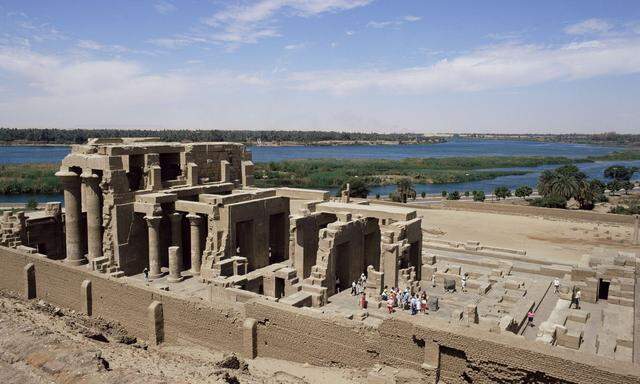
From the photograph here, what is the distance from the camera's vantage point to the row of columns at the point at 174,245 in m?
24.5

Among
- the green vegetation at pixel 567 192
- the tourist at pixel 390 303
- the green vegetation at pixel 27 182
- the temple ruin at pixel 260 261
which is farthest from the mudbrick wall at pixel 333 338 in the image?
the green vegetation at pixel 27 182

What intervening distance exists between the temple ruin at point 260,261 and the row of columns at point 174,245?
2.2 inches

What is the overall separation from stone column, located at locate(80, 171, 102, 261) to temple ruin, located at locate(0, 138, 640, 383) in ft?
0.23

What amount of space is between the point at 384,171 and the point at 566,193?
201 ft

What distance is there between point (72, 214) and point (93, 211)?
1.58 meters

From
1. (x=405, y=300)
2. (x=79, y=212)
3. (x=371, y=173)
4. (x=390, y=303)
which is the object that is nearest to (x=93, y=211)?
(x=79, y=212)

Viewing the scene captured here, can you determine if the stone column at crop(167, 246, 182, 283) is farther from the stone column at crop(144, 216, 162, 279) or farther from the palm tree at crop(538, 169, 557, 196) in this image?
the palm tree at crop(538, 169, 557, 196)

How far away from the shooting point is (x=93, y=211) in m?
25.8

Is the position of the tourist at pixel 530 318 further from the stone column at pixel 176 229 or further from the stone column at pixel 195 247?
the stone column at pixel 176 229

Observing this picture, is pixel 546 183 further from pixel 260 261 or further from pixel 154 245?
pixel 154 245

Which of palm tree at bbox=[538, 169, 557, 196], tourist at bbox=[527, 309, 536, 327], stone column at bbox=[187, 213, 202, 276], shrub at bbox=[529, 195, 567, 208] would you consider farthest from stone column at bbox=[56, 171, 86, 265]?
palm tree at bbox=[538, 169, 557, 196]

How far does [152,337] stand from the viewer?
61.9 ft

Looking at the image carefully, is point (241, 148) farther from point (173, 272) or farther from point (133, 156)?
point (173, 272)

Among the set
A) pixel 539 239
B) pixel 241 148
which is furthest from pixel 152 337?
pixel 539 239
